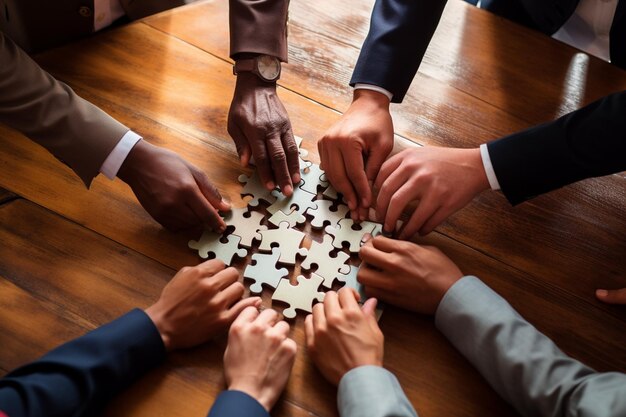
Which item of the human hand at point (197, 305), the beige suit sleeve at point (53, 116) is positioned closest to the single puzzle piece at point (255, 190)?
the human hand at point (197, 305)

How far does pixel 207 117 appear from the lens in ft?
5.58

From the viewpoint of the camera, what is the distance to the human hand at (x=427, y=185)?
4.84 ft

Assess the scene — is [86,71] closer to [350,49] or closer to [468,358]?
[350,49]

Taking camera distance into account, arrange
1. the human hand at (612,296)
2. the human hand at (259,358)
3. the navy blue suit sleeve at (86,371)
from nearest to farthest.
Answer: the navy blue suit sleeve at (86,371), the human hand at (259,358), the human hand at (612,296)

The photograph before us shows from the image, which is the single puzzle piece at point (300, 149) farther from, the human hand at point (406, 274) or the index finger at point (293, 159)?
the human hand at point (406, 274)

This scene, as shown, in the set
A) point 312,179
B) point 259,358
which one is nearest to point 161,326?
point 259,358

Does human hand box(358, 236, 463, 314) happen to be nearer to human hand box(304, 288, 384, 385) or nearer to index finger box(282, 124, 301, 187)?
human hand box(304, 288, 384, 385)

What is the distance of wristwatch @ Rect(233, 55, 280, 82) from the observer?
1.65 m

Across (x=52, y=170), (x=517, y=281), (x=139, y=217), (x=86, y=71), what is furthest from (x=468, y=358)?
(x=86, y=71)

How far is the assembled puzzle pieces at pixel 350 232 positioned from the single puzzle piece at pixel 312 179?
0.42 ft

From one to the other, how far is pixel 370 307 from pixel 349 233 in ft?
0.73

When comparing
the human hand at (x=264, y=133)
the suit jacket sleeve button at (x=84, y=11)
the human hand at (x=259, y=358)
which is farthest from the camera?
the suit jacket sleeve button at (x=84, y=11)

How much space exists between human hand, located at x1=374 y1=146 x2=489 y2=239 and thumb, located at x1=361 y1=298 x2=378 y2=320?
0.21 m

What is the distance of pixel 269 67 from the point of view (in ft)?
5.48
